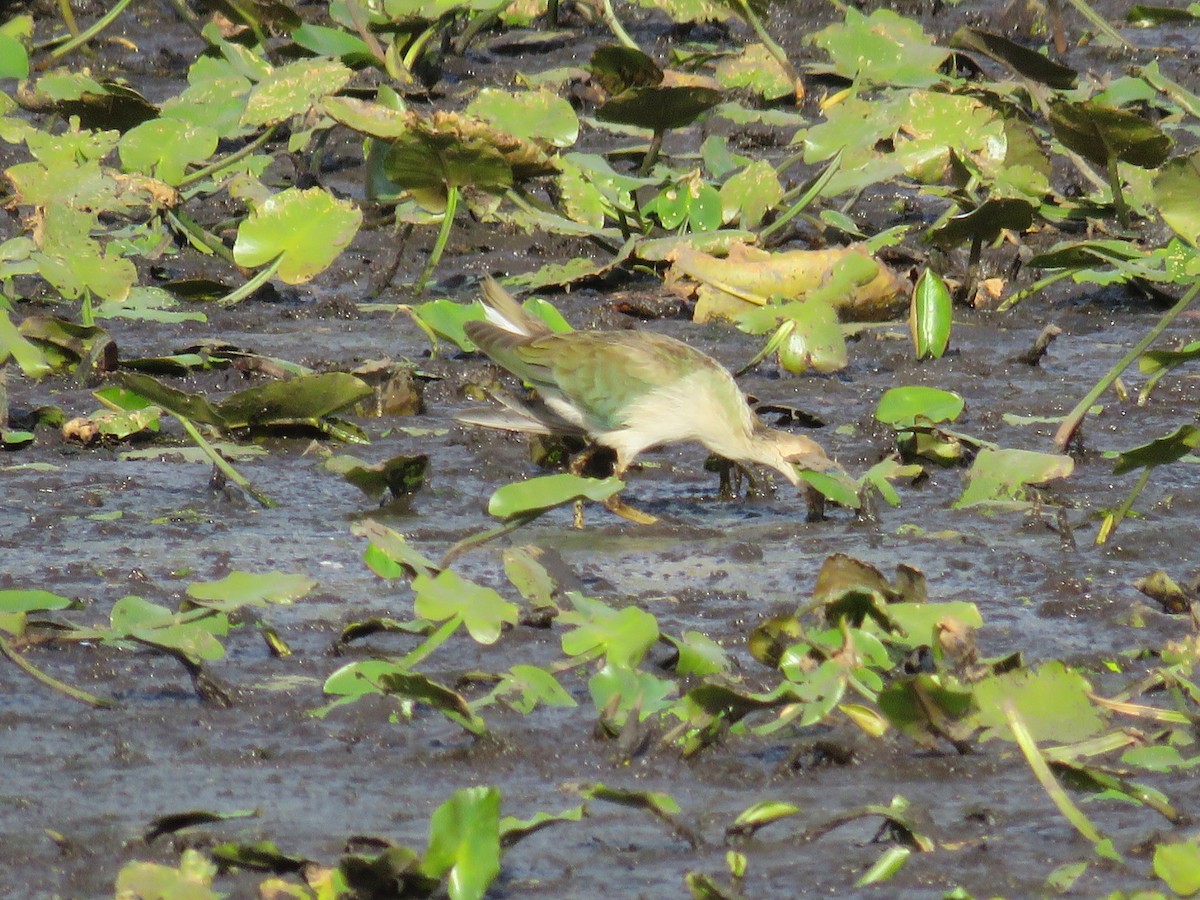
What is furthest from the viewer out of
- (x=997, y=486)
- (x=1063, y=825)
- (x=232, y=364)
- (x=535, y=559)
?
(x=232, y=364)

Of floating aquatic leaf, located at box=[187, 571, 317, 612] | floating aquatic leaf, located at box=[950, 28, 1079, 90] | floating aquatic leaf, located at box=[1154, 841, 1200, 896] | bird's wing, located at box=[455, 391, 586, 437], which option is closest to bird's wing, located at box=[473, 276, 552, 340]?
bird's wing, located at box=[455, 391, 586, 437]

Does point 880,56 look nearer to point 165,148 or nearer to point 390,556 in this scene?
point 165,148

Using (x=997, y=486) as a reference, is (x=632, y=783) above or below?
above

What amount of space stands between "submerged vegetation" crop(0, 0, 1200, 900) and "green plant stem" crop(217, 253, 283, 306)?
0.02 metres

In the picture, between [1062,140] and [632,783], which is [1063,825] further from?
[1062,140]

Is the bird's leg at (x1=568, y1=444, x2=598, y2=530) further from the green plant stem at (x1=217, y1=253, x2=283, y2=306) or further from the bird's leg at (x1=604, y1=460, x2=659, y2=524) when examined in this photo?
the green plant stem at (x1=217, y1=253, x2=283, y2=306)

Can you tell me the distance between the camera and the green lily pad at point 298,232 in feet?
18.3

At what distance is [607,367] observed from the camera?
459 cm

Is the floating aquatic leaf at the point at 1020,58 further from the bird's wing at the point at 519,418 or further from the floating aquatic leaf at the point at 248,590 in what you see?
the floating aquatic leaf at the point at 248,590

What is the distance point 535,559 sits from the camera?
137 inches

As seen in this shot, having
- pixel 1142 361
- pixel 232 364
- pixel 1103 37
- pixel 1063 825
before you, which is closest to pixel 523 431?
pixel 232 364

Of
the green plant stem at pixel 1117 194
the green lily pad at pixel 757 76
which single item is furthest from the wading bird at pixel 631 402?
the green lily pad at pixel 757 76

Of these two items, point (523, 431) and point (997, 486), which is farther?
point (523, 431)

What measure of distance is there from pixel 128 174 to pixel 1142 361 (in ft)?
11.9
